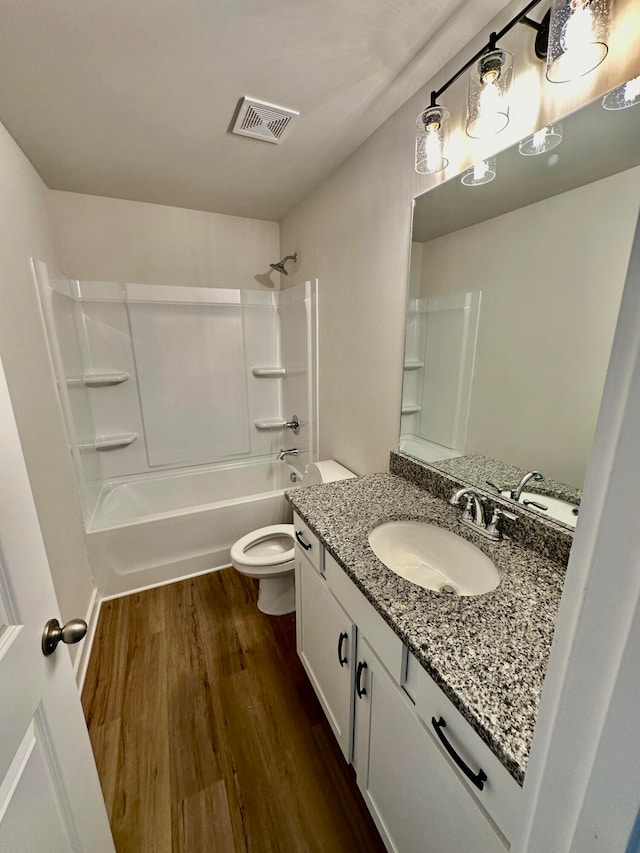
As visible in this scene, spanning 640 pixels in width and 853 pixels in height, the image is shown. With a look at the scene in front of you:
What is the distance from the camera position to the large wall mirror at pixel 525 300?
87cm

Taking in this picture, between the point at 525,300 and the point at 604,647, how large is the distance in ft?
3.50

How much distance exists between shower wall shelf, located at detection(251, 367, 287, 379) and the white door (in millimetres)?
2300

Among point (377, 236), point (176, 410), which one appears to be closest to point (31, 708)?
point (377, 236)

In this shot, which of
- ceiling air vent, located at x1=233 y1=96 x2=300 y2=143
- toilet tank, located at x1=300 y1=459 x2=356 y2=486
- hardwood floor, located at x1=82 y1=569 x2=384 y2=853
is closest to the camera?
hardwood floor, located at x1=82 y1=569 x2=384 y2=853

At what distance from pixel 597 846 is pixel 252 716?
57.8 inches

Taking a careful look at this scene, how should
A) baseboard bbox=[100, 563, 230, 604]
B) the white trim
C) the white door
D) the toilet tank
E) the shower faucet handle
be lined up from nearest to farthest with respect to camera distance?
the white trim → the white door → the toilet tank → baseboard bbox=[100, 563, 230, 604] → the shower faucet handle

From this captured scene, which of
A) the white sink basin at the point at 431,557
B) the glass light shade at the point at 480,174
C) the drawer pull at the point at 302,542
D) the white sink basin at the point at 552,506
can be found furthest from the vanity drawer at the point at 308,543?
the glass light shade at the point at 480,174

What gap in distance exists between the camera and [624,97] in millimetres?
788

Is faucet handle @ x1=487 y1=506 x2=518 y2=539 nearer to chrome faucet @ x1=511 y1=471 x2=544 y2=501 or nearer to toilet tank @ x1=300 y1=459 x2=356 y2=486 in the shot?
chrome faucet @ x1=511 y1=471 x2=544 y2=501

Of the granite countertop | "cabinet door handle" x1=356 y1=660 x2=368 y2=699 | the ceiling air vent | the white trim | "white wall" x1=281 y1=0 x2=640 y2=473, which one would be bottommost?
"cabinet door handle" x1=356 y1=660 x2=368 y2=699

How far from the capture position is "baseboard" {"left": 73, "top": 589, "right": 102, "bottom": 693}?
5.01 feet

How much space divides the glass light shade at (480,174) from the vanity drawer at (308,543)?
1341 millimetres

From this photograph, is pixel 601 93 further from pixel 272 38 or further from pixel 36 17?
pixel 36 17

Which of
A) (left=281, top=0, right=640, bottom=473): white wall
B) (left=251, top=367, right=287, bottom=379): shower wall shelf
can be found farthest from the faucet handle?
(left=251, top=367, right=287, bottom=379): shower wall shelf
